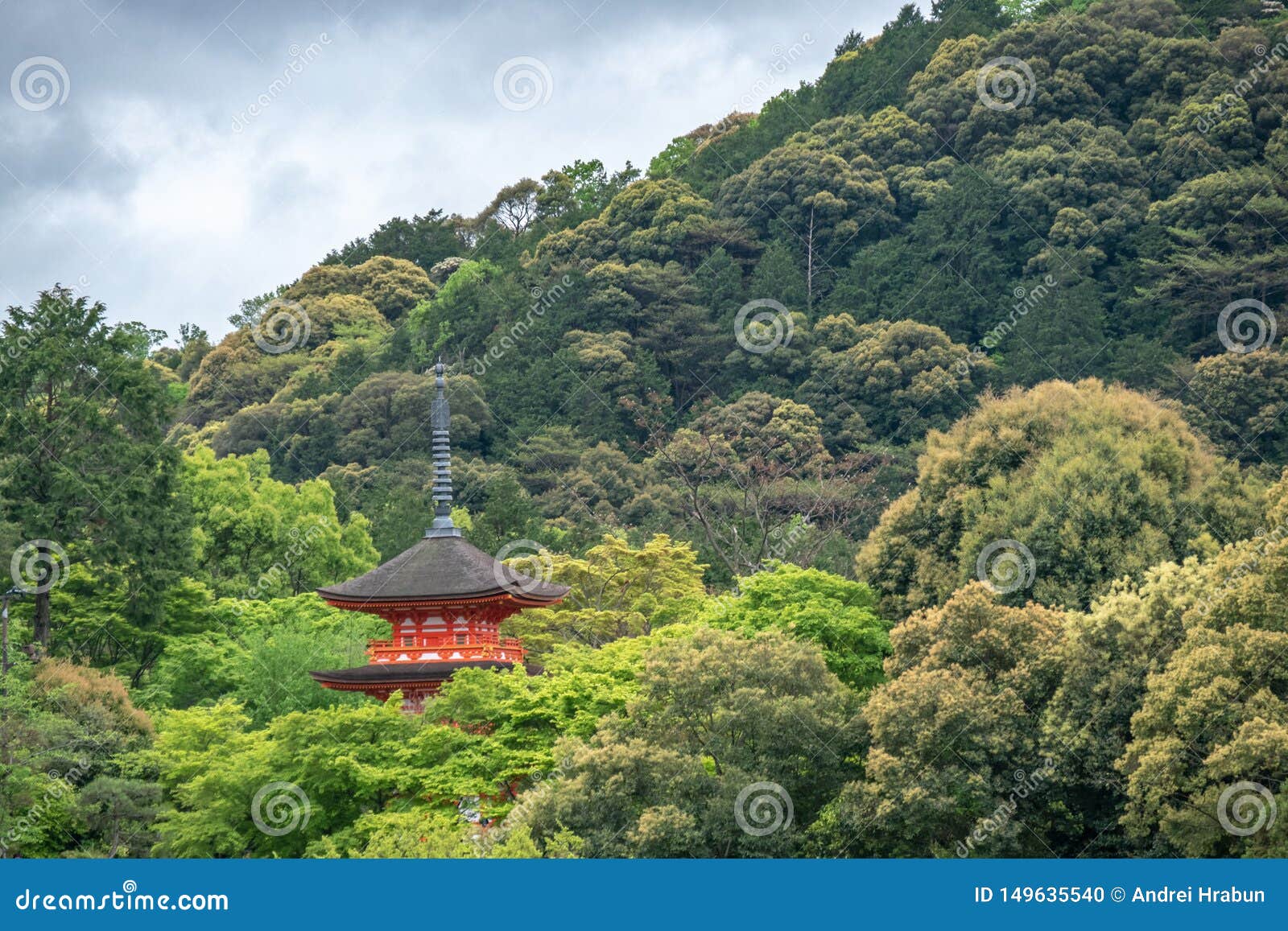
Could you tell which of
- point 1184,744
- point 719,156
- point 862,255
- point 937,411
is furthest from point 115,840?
point 719,156

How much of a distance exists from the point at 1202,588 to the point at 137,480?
23.2 m

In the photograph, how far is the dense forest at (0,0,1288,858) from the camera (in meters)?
22.9

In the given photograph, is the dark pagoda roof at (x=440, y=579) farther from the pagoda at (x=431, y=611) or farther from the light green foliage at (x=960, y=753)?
the light green foliage at (x=960, y=753)

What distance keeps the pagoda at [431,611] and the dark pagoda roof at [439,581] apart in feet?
0.05

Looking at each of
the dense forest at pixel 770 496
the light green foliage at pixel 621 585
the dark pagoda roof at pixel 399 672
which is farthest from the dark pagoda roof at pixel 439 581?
the light green foliage at pixel 621 585

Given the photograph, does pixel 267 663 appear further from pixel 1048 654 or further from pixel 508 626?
pixel 1048 654

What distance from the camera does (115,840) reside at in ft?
88.3

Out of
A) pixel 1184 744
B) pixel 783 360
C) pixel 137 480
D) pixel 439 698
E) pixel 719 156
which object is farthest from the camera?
pixel 719 156

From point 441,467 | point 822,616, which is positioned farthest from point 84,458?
point 822,616

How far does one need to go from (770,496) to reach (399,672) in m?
22.1

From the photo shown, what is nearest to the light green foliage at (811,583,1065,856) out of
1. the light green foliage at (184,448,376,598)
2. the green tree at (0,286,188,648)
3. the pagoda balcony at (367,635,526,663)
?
the pagoda balcony at (367,635,526,663)

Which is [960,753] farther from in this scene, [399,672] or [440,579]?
[399,672]

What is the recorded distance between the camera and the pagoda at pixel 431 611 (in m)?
28.0

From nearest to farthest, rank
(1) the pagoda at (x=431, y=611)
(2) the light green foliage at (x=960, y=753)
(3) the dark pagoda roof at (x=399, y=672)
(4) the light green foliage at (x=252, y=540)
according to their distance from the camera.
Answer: (2) the light green foliage at (x=960, y=753)
(3) the dark pagoda roof at (x=399, y=672)
(1) the pagoda at (x=431, y=611)
(4) the light green foliage at (x=252, y=540)
